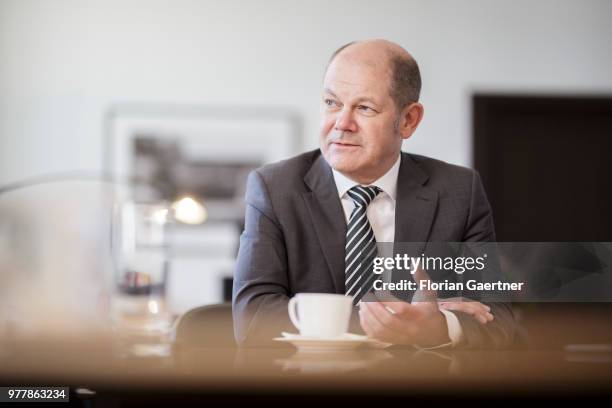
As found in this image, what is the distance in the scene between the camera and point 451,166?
104 centimetres

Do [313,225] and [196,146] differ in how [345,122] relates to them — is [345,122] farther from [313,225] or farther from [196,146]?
[196,146]

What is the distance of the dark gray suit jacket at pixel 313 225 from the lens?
893mm

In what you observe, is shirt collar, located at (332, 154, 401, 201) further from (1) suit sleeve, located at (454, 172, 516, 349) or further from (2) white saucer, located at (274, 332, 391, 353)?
(2) white saucer, located at (274, 332, 391, 353)

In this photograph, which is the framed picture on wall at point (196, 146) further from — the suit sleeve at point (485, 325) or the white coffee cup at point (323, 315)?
the white coffee cup at point (323, 315)

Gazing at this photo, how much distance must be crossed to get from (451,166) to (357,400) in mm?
533

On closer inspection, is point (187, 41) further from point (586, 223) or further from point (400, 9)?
point (586, 223)

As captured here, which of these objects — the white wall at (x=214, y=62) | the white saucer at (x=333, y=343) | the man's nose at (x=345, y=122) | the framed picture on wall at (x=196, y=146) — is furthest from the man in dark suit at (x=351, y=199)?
the framed picture on wall at (x=196, y=146)

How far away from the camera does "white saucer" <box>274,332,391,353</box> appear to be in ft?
2.35

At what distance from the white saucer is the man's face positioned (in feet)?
0.88

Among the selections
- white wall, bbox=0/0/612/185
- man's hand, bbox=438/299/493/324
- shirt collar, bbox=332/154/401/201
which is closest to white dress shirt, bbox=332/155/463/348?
shirt collar, bbox=332/154/401/201

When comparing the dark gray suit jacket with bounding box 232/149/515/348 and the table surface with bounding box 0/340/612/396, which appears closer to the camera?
the table surface with bounding box 0/340/612/396

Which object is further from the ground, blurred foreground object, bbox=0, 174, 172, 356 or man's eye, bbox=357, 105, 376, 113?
man's eye, bbox=357, 105, 376, 113

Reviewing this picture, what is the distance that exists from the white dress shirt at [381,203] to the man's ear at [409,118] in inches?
1.4

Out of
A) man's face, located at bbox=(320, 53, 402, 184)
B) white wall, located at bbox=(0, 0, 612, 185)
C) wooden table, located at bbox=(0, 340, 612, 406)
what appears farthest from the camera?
white wall, located at bbox=(0, 0, 612, 185)
